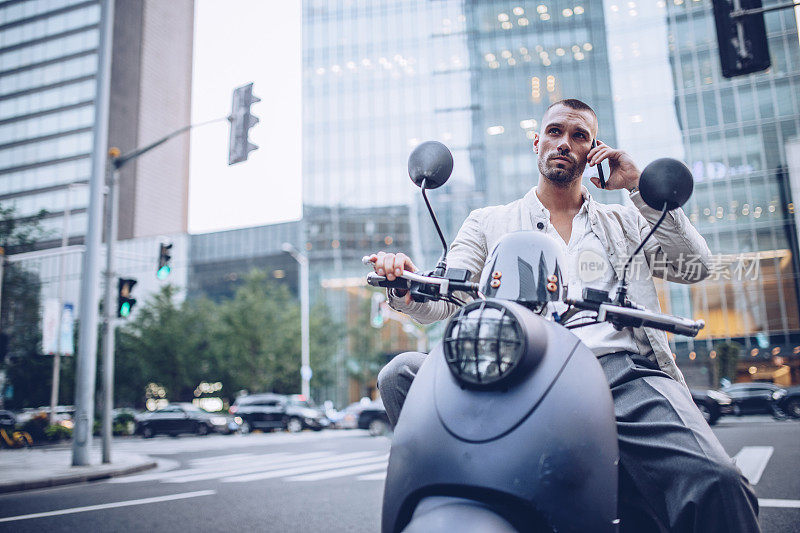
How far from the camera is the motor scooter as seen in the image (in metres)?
1.20

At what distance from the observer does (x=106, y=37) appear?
12289mm

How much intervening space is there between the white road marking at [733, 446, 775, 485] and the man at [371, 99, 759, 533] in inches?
238

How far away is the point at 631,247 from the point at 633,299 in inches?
9.1

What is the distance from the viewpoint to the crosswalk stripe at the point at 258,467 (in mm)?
9625

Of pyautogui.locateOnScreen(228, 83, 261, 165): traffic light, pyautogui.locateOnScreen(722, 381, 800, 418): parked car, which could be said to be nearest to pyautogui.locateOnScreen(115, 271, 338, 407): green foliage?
pyautogui.locateOnScreen(722, 381, 800, 418): parked car

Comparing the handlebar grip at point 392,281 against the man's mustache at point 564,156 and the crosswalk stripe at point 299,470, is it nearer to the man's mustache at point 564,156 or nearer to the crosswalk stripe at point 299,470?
the man's mustache at point 564,156

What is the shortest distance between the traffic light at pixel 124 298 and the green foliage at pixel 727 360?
3138 cm

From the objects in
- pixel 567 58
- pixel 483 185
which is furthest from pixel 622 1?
pixel 483 185

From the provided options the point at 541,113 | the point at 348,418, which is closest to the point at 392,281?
the point at 348,418

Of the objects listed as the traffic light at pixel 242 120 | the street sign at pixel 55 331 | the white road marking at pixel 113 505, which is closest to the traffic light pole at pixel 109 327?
the traffic light at pixel 242 120

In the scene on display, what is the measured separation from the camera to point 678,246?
77.7 inches

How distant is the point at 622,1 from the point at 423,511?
46.8 meters

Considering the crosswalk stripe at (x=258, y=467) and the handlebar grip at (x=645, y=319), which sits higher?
the handlebar grip at (x=645, y=319)

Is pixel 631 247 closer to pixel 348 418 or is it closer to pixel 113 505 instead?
pixel 113 505
